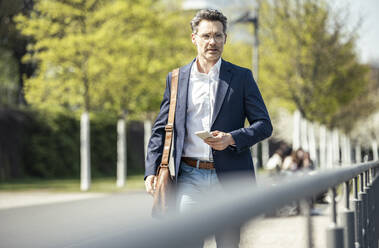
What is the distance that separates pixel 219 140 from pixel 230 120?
9.6 inches

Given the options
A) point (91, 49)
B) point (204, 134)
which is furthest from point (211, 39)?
point (91, 49)

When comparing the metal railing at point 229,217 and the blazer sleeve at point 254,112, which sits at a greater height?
the blazer sleeve at point 254,112

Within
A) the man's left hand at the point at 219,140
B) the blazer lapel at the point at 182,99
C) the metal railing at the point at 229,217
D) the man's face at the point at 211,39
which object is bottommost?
the metal railing at the point at 229,217

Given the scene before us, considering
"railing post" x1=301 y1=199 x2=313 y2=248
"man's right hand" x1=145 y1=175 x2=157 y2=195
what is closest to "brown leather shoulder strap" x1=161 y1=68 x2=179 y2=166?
"man's right hand" x1=145 y1=175 x2=157 y2=195

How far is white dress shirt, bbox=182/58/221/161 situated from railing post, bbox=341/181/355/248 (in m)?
0.80

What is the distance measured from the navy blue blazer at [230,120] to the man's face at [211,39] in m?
0.10

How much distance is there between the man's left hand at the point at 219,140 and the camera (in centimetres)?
335

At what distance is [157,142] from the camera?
368 centimetres

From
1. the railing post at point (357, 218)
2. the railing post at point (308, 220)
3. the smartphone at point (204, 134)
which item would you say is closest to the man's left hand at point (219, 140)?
the smartphone at point (204, 134)

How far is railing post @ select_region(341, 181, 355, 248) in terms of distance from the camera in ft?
8.92

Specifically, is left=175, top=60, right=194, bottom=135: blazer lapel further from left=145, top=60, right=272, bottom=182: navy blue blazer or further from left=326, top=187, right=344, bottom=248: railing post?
left=326, top=187, right=344, bottom=248: railing post

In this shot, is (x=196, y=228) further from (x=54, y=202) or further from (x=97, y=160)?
(x=97, y=160)

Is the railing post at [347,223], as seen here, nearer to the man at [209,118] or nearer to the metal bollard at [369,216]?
the man at [209,118]

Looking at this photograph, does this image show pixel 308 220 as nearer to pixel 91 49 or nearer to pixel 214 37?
pixel 214 37
